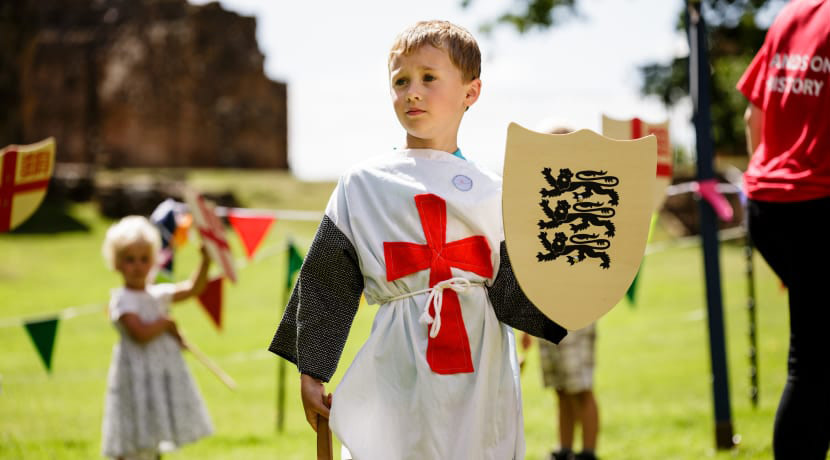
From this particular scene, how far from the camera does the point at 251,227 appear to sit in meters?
5.38

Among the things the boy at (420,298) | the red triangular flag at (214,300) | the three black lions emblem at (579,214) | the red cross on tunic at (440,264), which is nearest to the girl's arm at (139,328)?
the red triangular flag at (214,300)

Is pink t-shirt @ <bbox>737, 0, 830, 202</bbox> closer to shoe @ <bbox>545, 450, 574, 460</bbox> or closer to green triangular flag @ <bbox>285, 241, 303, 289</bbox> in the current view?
shoe @ <bbox>545, 450, 574, 460</bbox>

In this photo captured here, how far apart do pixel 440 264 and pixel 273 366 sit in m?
7.48

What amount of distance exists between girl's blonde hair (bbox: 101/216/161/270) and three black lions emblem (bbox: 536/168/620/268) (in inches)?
101

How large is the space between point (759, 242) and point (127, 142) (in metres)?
38.4

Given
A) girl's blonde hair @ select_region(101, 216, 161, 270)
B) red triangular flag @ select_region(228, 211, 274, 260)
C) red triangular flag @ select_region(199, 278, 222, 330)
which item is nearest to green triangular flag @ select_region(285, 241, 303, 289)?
red triangular flag @ select_region(228, 211, 274, 260)

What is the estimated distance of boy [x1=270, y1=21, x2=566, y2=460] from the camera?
2139 millimetres

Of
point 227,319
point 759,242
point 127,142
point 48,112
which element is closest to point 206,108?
point 127,142

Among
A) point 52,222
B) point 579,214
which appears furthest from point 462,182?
point 52,222

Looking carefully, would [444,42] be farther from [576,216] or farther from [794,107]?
[794,107]

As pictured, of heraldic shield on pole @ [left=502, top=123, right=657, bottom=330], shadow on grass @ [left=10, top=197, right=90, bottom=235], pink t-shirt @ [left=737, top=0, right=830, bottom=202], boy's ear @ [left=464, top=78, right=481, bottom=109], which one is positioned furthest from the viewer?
shadow on grass @ [left=10, top=197, right=90, bottom=235]

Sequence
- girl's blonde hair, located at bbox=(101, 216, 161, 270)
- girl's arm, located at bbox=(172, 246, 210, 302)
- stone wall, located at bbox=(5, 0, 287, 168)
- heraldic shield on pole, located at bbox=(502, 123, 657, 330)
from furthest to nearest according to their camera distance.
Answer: stone wall, located at bbox=(5, 0, 287, 168)
girl's arm, located at bbox=(172, 246, 210, 302)
girl's blonde hair, located at bbox=(101, 216, 161, 270)
heraldic shield on pole, located at bbox=(502, 123, 657, 330)

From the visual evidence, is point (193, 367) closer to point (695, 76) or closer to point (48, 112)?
Answer: point (695, 76)

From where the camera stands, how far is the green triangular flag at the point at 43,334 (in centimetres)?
477
